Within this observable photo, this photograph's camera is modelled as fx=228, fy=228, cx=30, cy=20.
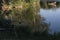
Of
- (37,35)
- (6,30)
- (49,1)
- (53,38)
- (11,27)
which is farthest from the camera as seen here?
(49,1)

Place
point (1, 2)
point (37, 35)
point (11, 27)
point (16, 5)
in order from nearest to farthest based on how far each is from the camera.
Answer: point (37, 35) < point (11, 27) < point (1, 2) < point (16, 5)

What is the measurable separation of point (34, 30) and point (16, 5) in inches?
298

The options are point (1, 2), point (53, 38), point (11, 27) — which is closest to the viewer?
point (53, 38)

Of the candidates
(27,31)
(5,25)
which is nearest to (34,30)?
(27,31)

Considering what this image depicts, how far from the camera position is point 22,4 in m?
17.2

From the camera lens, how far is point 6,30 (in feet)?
30.8

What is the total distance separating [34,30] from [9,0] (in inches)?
296

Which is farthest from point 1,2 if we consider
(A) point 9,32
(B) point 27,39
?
(B) point 27,39

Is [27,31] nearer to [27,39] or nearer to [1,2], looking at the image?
[27,39]

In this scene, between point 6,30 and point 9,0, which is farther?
point 9,0

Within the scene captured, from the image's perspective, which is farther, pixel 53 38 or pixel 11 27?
pixel 11 27

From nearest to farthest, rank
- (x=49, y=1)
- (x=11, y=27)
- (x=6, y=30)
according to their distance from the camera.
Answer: (x=6, y=30)
(x=11, y=27)
(x=49, y=1)

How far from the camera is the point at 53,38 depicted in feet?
26.1

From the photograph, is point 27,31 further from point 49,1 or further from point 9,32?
point 49,1
